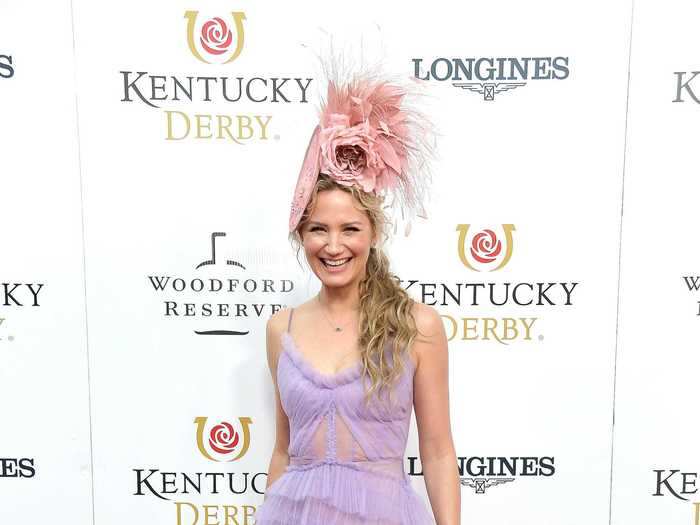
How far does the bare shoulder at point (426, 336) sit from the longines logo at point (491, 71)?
2.35 ft

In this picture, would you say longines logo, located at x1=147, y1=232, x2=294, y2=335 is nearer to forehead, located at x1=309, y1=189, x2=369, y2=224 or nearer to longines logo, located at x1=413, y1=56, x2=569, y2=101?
forehead, located at x1=309, y1=189, x2=369, y2=224

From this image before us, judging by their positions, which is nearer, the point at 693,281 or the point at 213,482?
the point at 693,281

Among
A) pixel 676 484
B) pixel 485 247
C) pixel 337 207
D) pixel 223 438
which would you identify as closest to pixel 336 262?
pixel 337 207

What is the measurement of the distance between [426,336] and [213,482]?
1.00m

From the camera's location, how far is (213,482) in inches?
75.4

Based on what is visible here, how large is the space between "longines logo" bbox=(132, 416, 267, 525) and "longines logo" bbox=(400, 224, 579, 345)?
0.71m

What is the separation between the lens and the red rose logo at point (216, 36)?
5.54 ft

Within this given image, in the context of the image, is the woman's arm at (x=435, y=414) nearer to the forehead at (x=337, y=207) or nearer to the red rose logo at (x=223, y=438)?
the forehead at (x=337, y=207)

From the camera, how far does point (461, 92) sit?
1697 millimetres

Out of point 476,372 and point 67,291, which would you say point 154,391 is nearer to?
point 67,291

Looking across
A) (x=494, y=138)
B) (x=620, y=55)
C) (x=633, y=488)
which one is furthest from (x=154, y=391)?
(x=620, y=55)

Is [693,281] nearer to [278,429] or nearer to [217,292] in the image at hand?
[278,429]

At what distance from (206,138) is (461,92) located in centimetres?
74

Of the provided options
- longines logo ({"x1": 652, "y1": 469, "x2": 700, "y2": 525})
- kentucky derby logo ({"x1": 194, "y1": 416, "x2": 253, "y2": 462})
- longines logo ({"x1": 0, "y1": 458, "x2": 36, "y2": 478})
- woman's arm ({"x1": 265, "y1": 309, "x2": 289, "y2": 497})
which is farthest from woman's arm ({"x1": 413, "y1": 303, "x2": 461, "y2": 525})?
→ longines logo ({"x1": 0, "y1": 458, "x2": 36, "y2": 478})
